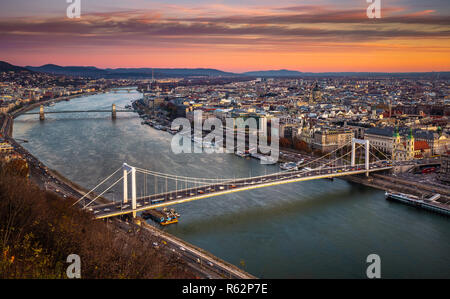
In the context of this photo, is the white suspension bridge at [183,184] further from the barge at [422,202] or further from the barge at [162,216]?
the barge at [422,202]

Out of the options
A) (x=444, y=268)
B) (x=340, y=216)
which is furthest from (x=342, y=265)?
(x=340, y=216)

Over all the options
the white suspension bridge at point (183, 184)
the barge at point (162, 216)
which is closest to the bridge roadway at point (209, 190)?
the white suspension bridge at point (183, 184)

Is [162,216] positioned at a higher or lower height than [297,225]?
higher

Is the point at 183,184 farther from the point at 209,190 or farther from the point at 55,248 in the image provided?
the point at 55,248

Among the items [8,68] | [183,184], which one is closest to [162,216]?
[183,184]

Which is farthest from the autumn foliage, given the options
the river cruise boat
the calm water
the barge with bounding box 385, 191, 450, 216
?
the river cruise boat

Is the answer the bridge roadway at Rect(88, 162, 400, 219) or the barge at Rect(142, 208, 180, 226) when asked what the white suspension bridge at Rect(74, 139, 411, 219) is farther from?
the barge at Rect(142, 208, 180, 226)

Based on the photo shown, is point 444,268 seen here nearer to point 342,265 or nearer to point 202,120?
point 342,265
